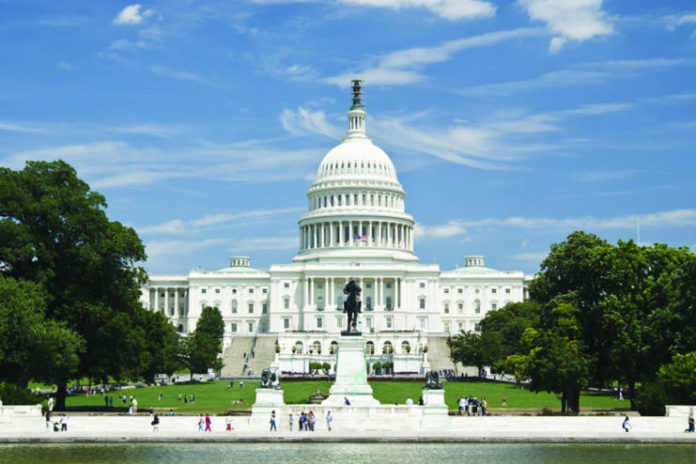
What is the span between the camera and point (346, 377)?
52344mm

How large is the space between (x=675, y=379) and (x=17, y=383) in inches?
1434

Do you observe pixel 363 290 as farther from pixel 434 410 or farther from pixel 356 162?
pixel 434 410

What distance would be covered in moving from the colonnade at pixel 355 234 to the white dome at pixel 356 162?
8.24m

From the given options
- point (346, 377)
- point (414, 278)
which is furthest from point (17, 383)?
point (414, 278)

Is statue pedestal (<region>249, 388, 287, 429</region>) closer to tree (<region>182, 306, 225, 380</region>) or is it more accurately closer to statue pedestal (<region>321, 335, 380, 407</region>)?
statue pedestal (<region>321, 335, 380, 407</region>)

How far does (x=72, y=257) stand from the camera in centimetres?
6209

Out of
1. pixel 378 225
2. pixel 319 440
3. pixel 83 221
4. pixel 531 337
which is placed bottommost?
pixel 319 440

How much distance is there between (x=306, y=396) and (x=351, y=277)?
283 ft

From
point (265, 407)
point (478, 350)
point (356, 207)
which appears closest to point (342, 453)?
point (265, 407)

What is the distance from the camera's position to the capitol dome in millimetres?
170375

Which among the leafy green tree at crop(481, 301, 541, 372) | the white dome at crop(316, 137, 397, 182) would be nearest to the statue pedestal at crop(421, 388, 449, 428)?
the leafy green tree at crop(481, 301, 541, 372)

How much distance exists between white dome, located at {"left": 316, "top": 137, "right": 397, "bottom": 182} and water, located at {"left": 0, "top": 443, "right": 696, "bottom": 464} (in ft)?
440

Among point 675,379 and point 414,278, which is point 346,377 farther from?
point 414,278

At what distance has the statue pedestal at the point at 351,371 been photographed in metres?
51.7
